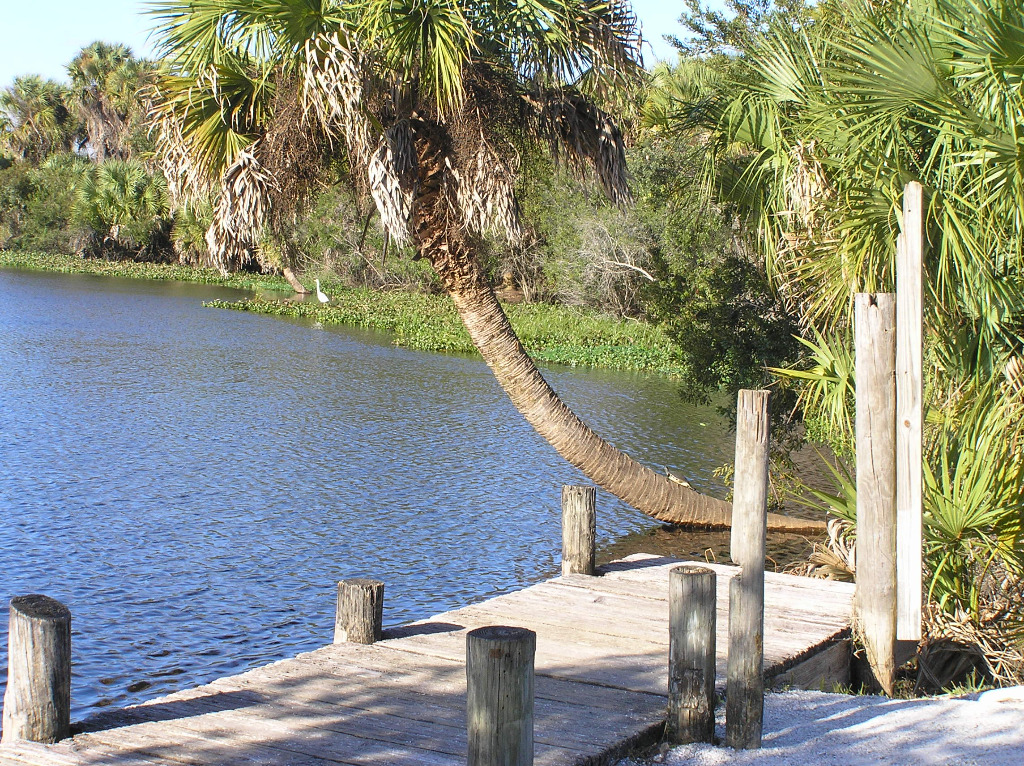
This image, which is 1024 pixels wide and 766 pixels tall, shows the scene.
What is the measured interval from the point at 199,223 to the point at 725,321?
39.8 meters

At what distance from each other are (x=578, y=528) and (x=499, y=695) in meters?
3.77

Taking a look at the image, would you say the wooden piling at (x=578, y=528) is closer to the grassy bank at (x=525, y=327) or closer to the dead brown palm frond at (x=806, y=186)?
the dead brown palm frond at (x=806, y=186)

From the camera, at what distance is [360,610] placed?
5707mm

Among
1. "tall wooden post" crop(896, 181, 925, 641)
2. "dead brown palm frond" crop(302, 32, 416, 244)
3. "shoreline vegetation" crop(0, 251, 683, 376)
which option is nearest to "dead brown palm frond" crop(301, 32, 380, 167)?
"dead brown palm frond" crop(302, 32, 416, 244)

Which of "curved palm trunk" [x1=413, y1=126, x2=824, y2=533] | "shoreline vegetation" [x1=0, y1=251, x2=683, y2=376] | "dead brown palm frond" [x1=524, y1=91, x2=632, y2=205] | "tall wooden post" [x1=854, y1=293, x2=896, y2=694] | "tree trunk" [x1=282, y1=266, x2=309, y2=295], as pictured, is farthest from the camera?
"tree trunk" [x1=282, y1=266, x2=309, y2=295]

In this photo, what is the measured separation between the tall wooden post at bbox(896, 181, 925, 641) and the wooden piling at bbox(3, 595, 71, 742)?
420 cm

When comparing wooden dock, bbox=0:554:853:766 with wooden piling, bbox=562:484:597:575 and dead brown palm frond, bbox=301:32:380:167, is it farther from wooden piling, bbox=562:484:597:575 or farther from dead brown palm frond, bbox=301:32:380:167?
dead brown palm frond, bbox=301:32:380:167

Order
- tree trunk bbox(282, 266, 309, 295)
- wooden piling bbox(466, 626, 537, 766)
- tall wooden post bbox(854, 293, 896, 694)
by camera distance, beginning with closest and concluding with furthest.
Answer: wooden piling bbox(466, 626, 537, 766), tall wooden post bbox(854, 293, 896, 694), tree trunk bbox(282, 266, 309, 295)

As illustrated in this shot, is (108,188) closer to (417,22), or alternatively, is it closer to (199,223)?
(199,223)

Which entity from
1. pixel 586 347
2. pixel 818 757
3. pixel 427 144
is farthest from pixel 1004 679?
pixel 586 347

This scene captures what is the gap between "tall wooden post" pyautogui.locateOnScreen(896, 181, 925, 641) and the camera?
5.59 m

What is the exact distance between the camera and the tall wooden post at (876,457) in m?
5.70

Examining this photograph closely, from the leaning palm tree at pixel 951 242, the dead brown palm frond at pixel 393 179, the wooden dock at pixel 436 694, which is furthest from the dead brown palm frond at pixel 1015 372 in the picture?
the dead brown palm frond at pixel 393 179

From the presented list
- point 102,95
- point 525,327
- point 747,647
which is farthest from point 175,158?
point 102,95
